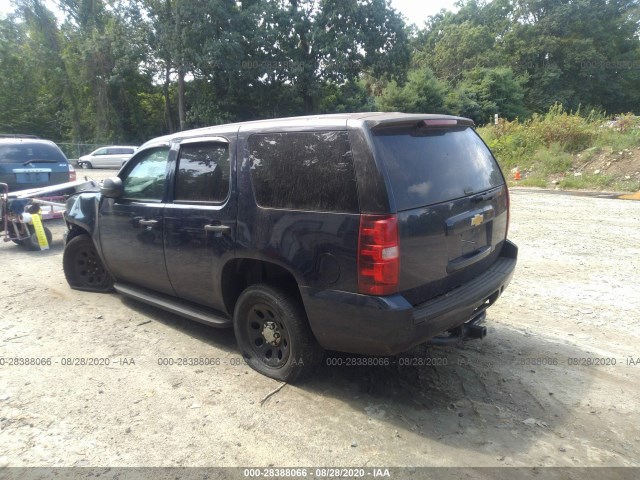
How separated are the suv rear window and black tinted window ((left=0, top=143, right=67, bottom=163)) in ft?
28.9

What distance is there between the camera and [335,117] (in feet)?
9.87

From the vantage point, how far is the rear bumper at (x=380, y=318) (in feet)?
8.47

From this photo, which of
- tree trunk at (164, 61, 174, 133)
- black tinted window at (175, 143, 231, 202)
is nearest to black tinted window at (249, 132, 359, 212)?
black tinted window at (175, 143, 231, 202)

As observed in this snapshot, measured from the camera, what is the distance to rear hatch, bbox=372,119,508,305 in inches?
105

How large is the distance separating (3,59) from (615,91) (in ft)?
192

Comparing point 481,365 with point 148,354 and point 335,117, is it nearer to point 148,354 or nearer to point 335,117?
point 335,117

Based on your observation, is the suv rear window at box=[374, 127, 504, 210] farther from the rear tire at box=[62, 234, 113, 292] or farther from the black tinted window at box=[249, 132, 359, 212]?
the rear tire at box=[62, 234, 113, 292]

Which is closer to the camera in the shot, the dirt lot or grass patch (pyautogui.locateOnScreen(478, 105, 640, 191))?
the dirt lot

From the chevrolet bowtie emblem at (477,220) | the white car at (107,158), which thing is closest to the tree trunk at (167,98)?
the white car at (107,158)

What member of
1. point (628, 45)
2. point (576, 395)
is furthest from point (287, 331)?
point (628, 45)

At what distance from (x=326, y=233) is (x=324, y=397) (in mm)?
1225

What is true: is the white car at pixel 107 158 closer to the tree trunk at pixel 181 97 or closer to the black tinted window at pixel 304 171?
the tree trunk at pixel 181 97

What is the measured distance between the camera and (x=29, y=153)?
894cm

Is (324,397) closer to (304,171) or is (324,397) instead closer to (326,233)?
(326,233)
